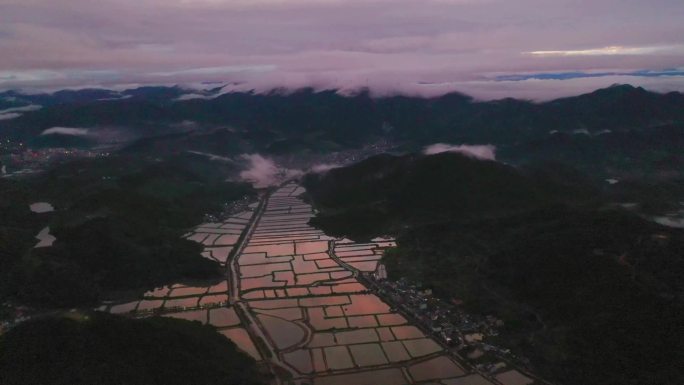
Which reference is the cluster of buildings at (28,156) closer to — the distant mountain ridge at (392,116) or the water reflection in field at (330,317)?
the distant mountain ridge at (392,116)

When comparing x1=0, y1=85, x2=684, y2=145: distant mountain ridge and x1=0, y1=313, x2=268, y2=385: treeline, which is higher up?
x1=0, y1=85, x2=684, y2=145: distant mountain ridge

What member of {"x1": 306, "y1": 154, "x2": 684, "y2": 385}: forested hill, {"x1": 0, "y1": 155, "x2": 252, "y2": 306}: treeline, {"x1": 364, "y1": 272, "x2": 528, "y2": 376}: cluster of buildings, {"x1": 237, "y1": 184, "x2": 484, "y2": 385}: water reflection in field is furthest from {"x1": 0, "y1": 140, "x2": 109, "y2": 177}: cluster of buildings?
{"x1": 364, "y1": 272, "x2": 528, "y2": 376}: cluster of buildings

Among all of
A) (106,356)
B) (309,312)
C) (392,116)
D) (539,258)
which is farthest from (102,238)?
(392,116)

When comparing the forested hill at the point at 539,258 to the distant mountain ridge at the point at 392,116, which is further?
the distant mountain ridge at the point at 392,116

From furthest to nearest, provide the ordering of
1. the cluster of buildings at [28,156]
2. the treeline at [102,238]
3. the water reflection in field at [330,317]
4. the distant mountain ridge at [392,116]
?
the distant mountain ridge at [392,116] < the cluster of buildings at [28,156] < the treeline at [102,238] < the water reflection in field at [330,317]

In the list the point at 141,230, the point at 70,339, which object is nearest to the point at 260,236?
the point at 141,230

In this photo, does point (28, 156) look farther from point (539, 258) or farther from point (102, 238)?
point (539, 258)

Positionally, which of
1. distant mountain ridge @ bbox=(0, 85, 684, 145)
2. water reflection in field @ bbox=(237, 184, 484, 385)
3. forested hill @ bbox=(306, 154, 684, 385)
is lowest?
water reflection in field @ bbox=(237, 184, 484, 385)

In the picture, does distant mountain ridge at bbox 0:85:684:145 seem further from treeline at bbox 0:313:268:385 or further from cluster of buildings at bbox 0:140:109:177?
treeline at bbox 0:313:268:385

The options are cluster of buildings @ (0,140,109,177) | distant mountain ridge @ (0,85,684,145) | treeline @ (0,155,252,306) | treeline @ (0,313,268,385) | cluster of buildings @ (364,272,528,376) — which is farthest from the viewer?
distant mountain ridge @ (0,85,684,145)

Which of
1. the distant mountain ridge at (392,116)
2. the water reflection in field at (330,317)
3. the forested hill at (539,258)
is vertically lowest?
the water reflection in field at (330,317)

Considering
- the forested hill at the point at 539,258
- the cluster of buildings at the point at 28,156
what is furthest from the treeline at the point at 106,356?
the cluster of buildings at the point at 28,156
